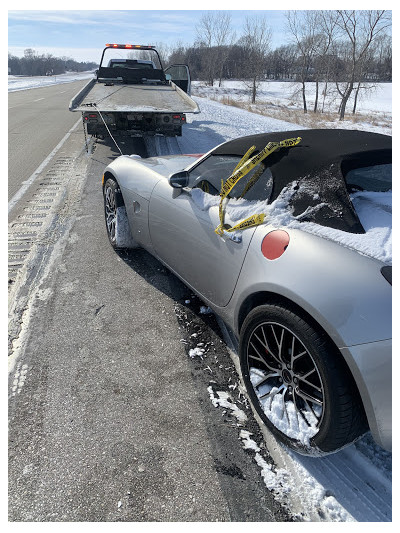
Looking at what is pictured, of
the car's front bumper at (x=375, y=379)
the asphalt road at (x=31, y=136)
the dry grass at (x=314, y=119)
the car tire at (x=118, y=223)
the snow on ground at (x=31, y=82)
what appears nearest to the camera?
the car's front bumper at (x=375, y=379)

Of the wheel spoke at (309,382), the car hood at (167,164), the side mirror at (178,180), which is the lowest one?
the wheel spoke at (309,382)

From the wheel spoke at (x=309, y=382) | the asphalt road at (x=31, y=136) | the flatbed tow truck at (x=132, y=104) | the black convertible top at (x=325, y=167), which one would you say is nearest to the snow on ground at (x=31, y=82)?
the asphalt road at (x=31, y=136)

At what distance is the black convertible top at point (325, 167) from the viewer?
1.98 m

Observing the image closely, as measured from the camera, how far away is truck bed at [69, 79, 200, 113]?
7504mm

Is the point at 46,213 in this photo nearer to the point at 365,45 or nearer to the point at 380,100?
the point at 365,45

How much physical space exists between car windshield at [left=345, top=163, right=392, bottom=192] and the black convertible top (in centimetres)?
4

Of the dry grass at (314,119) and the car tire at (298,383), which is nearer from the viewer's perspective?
the car tire at (298,383)

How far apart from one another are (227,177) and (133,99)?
22.0 ft

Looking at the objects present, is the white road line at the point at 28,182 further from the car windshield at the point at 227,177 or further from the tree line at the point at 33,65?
the tree line at the point at 33,65

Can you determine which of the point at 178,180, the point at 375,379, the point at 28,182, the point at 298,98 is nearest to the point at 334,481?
the point at 375,379

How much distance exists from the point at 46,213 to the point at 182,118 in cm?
397

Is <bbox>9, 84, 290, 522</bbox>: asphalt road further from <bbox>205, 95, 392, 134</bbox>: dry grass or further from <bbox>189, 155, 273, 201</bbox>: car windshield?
<bbox>205, 95, 392, 134</bbox>: dry grass

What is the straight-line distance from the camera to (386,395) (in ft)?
5.00
